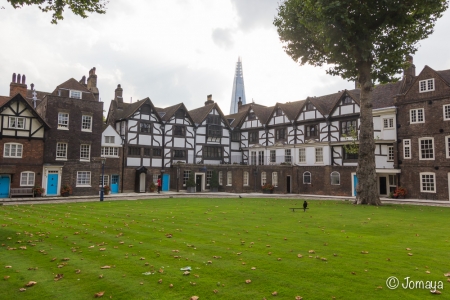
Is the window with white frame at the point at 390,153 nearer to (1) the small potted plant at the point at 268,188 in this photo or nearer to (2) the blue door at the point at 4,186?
(1) the small potted plant at the point at 268,188

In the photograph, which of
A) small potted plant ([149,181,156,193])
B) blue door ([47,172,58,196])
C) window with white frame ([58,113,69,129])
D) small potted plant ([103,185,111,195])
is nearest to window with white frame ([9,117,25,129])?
window with white frame ([58,113,69,129])

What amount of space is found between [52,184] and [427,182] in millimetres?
35697

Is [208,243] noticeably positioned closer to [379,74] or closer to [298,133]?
[379,74]

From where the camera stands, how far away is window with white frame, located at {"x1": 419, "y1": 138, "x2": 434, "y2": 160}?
29594 mm

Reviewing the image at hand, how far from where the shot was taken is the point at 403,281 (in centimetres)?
616

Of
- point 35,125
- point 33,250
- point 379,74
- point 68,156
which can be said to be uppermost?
point 379,74

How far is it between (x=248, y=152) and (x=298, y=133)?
889cm

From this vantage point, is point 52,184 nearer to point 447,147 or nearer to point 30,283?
point 30,283

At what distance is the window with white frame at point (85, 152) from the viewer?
34.2 metres

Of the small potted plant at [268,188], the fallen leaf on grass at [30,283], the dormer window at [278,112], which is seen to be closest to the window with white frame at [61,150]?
the small potted plant at [268,188]

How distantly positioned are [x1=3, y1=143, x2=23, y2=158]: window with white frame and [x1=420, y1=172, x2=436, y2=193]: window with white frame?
3759 cm

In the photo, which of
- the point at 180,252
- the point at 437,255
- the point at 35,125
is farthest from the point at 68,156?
the point at 437,255

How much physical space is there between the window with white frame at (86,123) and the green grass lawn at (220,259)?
22698 millimetres

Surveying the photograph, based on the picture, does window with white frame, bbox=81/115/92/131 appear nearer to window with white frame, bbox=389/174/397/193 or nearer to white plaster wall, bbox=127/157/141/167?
white plaster wall, bbox=127/157/141/167
